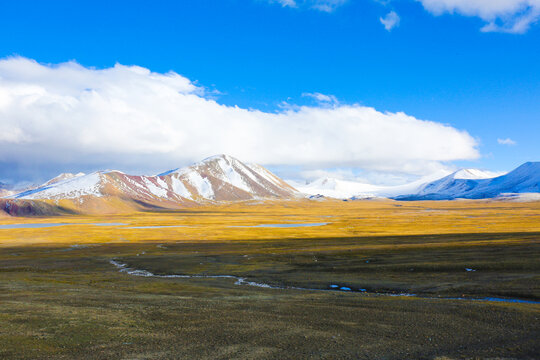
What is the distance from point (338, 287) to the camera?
49500mm

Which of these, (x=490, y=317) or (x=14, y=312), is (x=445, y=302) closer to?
(x=490, y=317)

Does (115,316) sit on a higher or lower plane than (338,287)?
higher

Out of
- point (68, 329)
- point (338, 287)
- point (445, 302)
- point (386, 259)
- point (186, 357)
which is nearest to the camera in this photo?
point (186, 357)

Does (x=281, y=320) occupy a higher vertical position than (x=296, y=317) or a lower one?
higher

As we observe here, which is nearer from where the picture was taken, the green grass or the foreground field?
the green grass

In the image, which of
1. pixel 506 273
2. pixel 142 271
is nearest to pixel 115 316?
pixel 142 271

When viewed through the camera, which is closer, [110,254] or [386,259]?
[386,259]

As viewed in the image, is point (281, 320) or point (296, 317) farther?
point (296, 317)

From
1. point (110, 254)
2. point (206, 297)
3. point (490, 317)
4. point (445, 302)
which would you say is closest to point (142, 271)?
point (110, 254)

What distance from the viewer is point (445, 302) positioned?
3478 centimetres

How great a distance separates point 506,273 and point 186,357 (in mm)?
47160

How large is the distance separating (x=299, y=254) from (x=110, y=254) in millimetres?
48258

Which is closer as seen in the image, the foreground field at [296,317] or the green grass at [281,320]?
the green grass at [281,320]

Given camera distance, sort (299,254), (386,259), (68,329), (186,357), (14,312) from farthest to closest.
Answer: (299,254), (386,259), (14,312), (68,329), (186,357)
